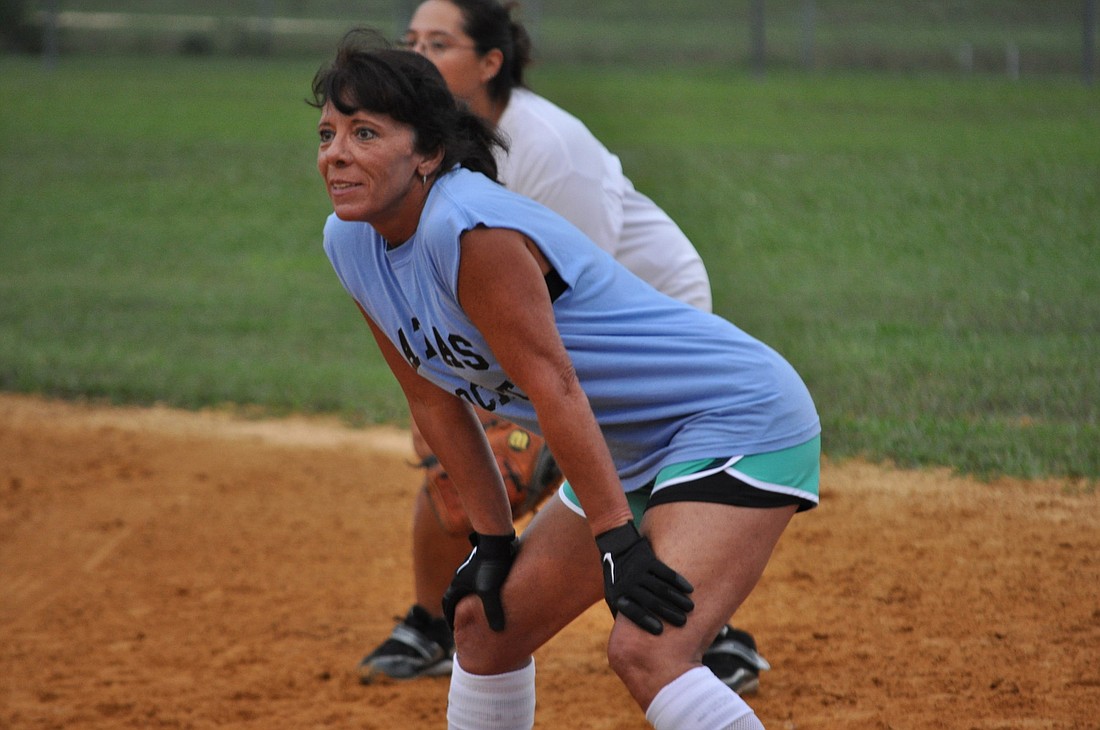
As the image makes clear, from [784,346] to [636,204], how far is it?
391cm

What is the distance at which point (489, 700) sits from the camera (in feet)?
9.18

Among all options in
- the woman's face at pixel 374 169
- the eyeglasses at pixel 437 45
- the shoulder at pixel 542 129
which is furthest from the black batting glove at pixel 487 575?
the eyeglasses at pixel 437 45

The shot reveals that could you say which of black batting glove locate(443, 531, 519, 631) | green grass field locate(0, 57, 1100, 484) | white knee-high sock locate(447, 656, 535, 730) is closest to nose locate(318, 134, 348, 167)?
black batting glove locate(443, 531, 519, 631)

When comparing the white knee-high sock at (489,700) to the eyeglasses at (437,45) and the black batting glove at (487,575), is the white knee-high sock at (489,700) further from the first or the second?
the eyeglasses at (437,45)

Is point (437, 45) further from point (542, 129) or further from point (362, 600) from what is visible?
point (362, 600)

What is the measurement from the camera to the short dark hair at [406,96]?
2.60 m

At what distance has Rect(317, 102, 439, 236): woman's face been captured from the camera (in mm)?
2580

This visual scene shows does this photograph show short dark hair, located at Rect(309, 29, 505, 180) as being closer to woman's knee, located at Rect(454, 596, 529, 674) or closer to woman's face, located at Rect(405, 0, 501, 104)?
woman's knee, located at Rect(454, 596, 529, 674)

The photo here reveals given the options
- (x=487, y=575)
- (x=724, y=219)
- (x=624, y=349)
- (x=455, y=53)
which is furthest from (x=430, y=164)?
(x=724, y=219)

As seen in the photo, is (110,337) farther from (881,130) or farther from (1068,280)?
(881,130)

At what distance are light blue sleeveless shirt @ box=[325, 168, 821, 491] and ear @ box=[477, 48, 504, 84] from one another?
4.44ft

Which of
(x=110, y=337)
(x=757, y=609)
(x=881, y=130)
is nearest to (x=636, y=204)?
(x=757, y=609)

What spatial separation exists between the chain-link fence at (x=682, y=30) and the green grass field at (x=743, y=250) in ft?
13.9

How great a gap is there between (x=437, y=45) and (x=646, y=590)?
83.9 inches
